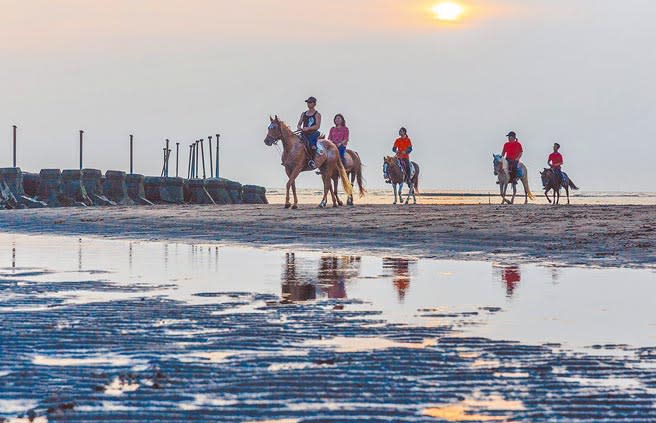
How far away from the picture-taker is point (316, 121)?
30469 millimetres

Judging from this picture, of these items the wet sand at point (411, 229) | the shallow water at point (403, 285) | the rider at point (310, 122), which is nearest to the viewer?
the shallow water at point (403, 285)

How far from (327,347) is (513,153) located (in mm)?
33512

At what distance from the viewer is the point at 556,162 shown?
44.6 metres

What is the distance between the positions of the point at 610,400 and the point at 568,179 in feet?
132

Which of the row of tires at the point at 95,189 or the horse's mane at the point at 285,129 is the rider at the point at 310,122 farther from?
the row of tires at the point at 95,189

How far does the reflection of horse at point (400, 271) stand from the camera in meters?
12.0

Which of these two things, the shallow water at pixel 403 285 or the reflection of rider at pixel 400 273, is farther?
the reflection of rider at pixel 400 273

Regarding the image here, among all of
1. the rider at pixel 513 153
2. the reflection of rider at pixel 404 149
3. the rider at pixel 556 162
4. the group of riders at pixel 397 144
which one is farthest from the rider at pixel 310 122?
the rider at pixel 556 162

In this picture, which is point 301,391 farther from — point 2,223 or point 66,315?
point 2,223

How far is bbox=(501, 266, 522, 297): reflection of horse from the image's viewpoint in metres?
12.0

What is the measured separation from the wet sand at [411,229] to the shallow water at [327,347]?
458cm

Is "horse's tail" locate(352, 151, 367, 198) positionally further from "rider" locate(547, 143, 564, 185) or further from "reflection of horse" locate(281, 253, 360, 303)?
"reflection of horse" locate(281, 253, 360, 303)

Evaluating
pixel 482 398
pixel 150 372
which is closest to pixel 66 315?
pixel 150 372

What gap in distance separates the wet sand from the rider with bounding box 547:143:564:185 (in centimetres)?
1458
